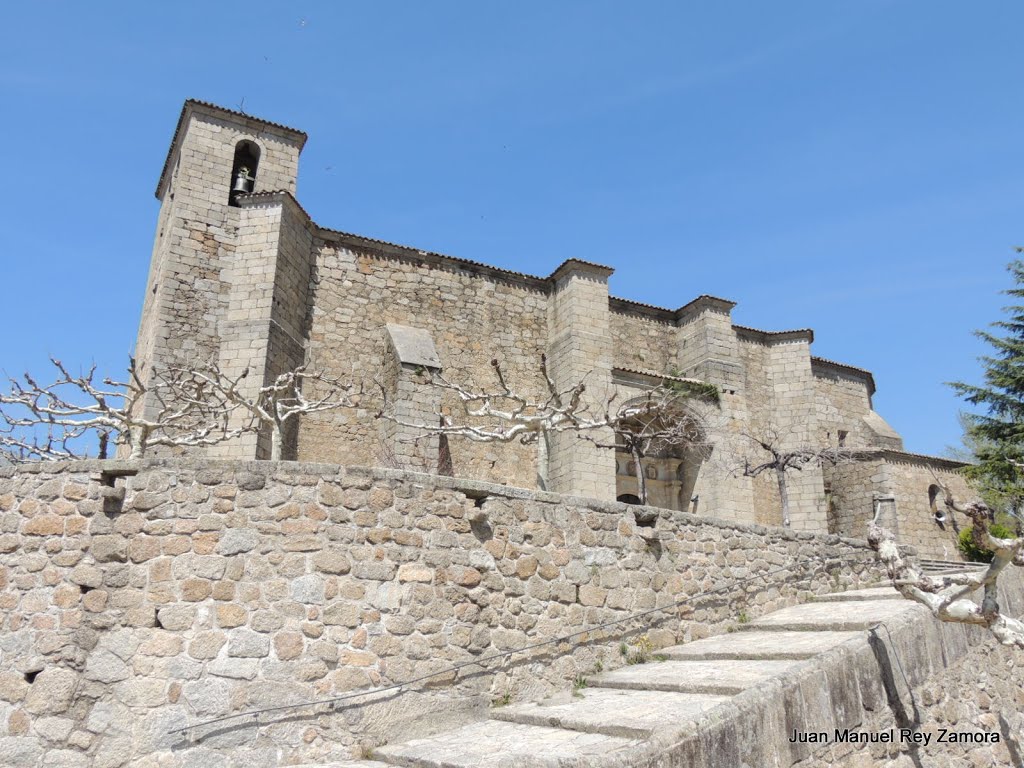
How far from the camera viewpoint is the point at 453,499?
20.6 feet

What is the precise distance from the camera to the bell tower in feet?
45.8

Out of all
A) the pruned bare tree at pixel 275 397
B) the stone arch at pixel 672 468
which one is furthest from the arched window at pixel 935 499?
the pruned bare tree at pixel 275 397

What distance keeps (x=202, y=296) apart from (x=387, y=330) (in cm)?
361

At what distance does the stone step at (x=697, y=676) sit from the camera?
211 inches

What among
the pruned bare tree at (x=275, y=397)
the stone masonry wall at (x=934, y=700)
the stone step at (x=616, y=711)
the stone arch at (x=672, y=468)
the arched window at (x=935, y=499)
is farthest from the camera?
the arched window at (x=935, y=499)

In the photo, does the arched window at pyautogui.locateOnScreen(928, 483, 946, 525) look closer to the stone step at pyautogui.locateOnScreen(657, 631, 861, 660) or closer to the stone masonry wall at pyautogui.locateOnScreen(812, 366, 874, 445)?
the stone masonry wall at pyautogui.locateOnScreen(812, 366, 874, 445)

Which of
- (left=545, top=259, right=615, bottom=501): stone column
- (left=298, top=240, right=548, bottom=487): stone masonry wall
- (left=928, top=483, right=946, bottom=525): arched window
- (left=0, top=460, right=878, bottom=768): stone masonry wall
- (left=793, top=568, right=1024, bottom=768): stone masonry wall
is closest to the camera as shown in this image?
(left=0, top=460, right=878, bottom=768): stone masonry wall

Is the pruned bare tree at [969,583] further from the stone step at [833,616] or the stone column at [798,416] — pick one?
the stone column at [798,416]

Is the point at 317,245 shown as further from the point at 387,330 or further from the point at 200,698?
the point at 200,698

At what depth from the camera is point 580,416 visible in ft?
55.3

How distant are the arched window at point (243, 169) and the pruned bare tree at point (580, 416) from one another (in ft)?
16.6

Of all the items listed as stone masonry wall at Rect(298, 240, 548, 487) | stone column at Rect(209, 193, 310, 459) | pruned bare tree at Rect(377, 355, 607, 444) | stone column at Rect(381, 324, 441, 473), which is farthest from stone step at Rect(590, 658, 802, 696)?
stone masonry wall at Rect(298, 240, 548, 487)

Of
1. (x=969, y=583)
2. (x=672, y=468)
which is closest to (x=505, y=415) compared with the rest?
(x=969, y=583)

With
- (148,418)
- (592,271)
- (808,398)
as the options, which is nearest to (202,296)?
(148,418)
